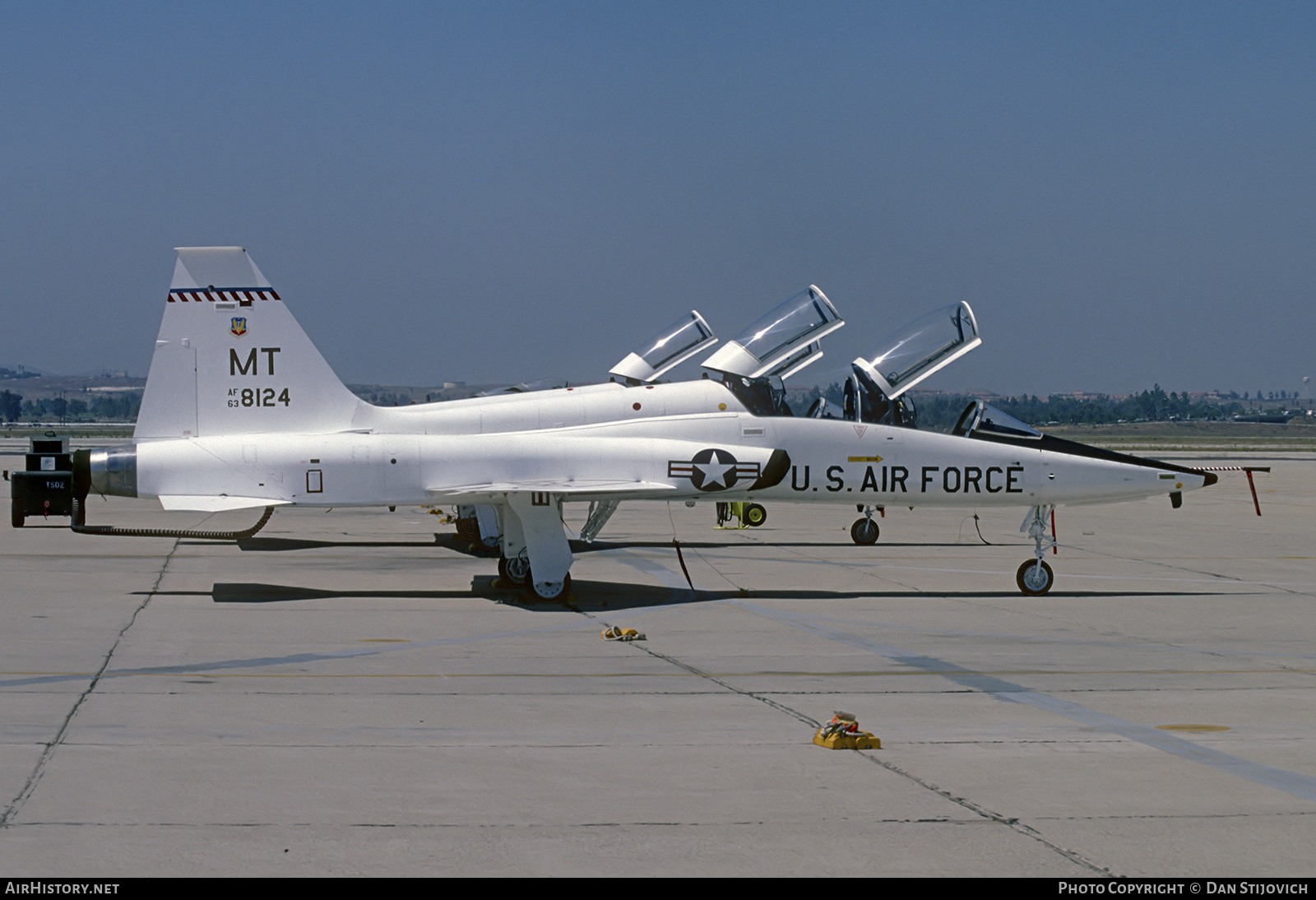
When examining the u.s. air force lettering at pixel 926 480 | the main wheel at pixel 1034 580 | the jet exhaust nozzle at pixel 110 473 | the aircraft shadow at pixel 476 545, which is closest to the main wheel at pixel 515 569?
the u.s. air force lettering at pixel 926 480

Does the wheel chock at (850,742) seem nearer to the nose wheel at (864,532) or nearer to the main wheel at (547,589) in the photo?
the main wheel at (547,589)

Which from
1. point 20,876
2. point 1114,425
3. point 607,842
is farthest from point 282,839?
point 1114,425

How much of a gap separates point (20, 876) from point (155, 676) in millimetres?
5029

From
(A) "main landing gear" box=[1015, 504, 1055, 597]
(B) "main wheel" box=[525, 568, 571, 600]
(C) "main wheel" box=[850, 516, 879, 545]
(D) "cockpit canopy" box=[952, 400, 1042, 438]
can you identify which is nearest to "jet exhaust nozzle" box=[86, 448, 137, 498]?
(B) "main wheel" box=[525, 568, 571, 600]

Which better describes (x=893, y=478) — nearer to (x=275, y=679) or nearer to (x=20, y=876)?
(x=275, y=679)

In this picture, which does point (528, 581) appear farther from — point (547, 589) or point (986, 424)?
point (986, 424)

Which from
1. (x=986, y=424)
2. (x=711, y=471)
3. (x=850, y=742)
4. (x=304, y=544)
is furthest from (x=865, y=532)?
(x=850, y=742)

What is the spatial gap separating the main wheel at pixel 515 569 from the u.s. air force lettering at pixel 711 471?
232 cm

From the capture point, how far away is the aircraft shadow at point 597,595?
1543 centimetres

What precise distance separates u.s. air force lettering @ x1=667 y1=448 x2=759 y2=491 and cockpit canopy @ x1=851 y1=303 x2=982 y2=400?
2.38 metres

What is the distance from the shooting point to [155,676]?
10398mm

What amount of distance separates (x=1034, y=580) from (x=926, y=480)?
2023 mm

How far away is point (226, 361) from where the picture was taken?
51.5 ft

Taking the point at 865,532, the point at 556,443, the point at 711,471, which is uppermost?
the point at 556,443
